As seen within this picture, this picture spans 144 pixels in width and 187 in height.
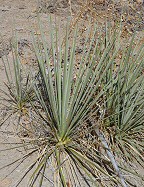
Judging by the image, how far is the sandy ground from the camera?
1.97 metres

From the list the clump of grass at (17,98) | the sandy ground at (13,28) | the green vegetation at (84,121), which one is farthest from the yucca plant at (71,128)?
the clump of grass at (17,98)

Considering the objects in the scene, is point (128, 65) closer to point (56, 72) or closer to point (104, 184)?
point (56, 72)

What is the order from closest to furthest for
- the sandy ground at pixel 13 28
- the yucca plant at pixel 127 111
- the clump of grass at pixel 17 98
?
the sandy ground at pixel 13 28 < the yucca plant at pixel 127 111 < the clump of grass at pixel 17 98

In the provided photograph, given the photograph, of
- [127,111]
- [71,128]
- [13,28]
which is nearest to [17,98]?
[71,128]

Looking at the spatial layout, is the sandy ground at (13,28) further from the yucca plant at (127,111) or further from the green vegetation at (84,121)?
the yucca plant at (127,111)

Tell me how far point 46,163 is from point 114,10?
231cm

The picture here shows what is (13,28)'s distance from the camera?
3.25 metres

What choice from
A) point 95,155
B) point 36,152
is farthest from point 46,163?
point 95,155

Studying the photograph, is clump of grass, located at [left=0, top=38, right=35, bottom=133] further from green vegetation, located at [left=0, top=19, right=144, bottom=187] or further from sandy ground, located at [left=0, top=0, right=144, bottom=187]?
sandy ground, located at [left=0, top=0, right=144, bottom=187]

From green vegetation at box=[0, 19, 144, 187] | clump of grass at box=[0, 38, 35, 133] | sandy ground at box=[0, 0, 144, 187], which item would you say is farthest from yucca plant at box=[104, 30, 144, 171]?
clump of grass at box=[0, 38, 35, 133]

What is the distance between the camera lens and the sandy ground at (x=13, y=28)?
197cm

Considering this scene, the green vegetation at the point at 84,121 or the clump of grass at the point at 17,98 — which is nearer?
the green vegetation at the point at 84,121

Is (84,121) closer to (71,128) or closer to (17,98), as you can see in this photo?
(71,128)

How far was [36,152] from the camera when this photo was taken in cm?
211
